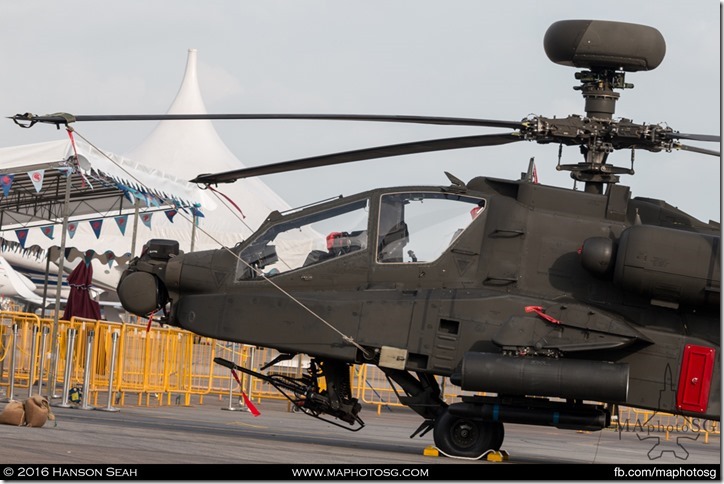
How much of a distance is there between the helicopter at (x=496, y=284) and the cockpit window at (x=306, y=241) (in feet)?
0.06

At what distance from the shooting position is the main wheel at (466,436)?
1171 centimetres

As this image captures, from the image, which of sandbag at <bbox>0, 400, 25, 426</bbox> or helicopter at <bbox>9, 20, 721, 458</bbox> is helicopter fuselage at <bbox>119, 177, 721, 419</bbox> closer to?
helicopter at <bbox>9, 20, 721, 458</bbox>

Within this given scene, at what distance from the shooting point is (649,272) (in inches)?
429

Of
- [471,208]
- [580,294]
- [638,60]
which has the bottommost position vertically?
[580,294]

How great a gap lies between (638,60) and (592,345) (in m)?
2.92

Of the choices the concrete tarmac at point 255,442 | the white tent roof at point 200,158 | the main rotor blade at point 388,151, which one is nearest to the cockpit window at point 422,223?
the main rotor blade at point 388,151

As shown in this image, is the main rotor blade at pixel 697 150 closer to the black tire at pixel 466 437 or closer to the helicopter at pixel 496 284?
the helicopter at pixel 496 284

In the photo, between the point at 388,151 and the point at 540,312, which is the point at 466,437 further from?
the point at 388,151

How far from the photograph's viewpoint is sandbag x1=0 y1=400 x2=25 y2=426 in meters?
12.1

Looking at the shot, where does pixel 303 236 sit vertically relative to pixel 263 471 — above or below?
above

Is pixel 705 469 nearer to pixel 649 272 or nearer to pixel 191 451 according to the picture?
pixel 649 272

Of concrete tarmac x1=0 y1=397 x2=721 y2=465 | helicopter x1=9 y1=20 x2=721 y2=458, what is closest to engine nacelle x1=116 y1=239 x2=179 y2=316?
helicopter x1=9 y1=20 x2=721 y2=458

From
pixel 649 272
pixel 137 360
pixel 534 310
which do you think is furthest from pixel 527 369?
pixel 137 360

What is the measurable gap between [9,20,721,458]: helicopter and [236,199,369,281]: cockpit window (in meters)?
0.02
